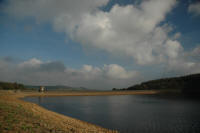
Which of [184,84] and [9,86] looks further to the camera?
[184,84]

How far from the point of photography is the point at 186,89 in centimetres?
12388

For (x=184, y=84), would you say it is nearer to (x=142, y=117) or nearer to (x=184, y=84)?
(x=184, y=84)

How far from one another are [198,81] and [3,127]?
15035 cm

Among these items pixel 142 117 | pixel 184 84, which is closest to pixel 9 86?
pixel 142 117

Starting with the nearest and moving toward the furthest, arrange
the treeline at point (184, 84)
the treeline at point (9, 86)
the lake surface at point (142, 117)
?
1. the lake surface at point (142, 117)
2. the treeline at point (9, 86)
3. the treeline at point (184, 84)

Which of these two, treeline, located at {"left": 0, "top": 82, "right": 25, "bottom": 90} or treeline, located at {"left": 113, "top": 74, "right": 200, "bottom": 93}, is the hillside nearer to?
treeline, located at {"left": 113, "top": 74, "right": 200, "bottom": 93}

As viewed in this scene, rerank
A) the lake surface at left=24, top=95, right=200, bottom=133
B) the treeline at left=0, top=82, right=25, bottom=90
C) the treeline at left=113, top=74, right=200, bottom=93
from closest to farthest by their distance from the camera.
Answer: the lake surface at left=24, top=95, right=200, bottom=133, the treeline at left=0, top=82, right=25, bottom=90, the treeline at left=113, top=74, right=200, bottom=93

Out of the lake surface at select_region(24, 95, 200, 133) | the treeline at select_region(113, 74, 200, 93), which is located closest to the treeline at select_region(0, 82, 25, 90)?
the lake surface at select_region(24, 95, 200, 133)

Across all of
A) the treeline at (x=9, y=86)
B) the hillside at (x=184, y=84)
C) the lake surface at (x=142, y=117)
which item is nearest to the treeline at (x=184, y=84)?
the hillside at (x=184, y=84)

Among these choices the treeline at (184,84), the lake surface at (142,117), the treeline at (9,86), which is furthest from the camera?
the treeline at (184,84)

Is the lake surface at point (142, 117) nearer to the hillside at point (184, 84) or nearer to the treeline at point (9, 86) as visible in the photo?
the treeline at point (9, 86)

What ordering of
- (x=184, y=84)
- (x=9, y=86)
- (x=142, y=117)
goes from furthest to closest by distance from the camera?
(x=184, y=84), (x=9, y=86), (x=142, y=117)

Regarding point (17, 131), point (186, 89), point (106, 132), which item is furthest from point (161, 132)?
point (186, 89)

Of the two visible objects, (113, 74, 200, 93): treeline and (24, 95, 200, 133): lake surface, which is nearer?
(24, 95, 200, 133): lake surface
